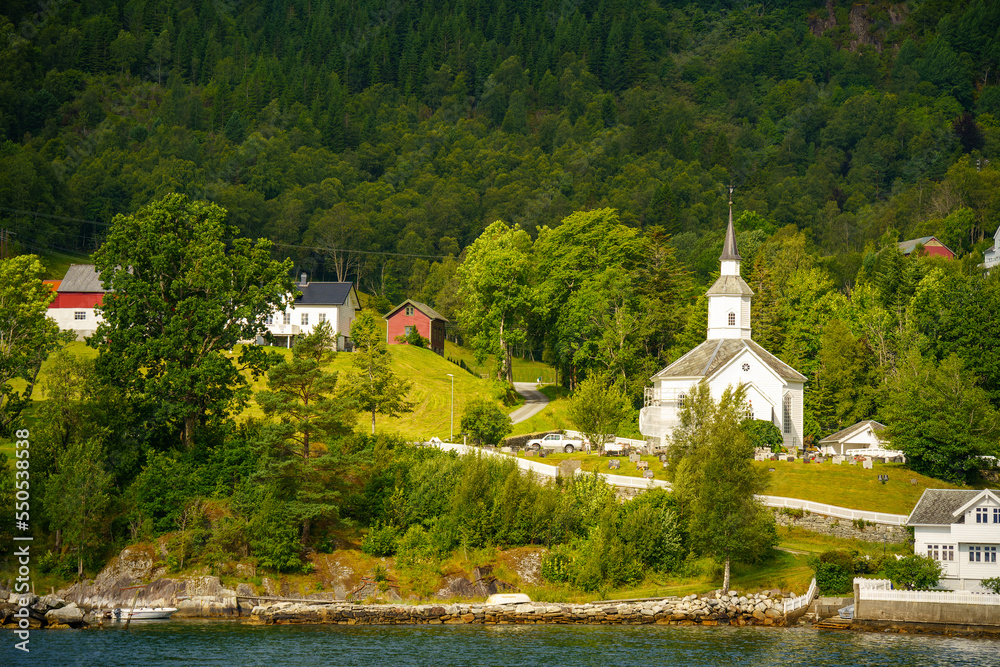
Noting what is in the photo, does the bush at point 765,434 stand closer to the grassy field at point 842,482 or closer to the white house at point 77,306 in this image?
the grassy field at point 842,482

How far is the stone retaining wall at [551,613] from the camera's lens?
47.0 metres

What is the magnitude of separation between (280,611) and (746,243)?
67970mm

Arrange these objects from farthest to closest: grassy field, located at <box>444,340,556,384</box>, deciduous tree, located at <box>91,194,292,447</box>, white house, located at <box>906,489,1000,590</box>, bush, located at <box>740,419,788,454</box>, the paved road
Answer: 1. grassy field, located at <box>444,340,556,384</box>
2. the paved road
3. bush, located at <box>740,419,788,454</box>
4. deciduous tree, located at <box>91,194,292,447</box>
5. white house, located at <box>906,489,1000,590</box>

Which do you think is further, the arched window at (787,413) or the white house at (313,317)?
the white house at (313,317)

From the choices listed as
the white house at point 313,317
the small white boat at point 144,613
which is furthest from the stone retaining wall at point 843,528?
the white house at point 313,317

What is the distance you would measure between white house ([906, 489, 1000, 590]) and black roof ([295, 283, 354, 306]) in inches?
2268

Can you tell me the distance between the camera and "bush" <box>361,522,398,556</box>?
5266 centimetres

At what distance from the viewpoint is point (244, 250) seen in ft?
192

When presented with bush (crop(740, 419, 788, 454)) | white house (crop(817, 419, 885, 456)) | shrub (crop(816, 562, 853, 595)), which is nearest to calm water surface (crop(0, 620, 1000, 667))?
shrub (crop(816, 562, 853, 595))

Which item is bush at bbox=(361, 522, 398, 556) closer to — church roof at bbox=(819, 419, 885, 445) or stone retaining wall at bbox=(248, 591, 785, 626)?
stone retaining wall at bbox=(248, 591, 785, 626)

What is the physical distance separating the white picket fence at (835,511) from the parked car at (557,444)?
15.3 metres

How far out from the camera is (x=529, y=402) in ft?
283

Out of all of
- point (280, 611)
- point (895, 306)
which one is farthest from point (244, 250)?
point (895, 306)

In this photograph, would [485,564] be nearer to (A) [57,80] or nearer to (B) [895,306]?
(B) [895,306]
